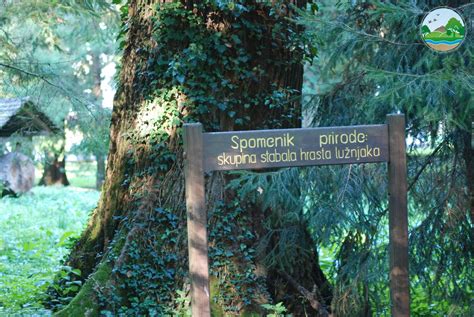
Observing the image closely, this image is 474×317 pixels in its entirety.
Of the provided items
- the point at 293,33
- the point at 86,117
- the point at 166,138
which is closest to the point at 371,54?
the point at 293,33

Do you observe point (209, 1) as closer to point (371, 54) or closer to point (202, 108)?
point (202, 108)

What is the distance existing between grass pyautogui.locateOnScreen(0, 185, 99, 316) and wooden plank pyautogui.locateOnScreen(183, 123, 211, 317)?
261 cm

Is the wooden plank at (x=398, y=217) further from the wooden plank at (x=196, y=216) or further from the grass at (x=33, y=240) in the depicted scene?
the grass at (x=33, y=240)

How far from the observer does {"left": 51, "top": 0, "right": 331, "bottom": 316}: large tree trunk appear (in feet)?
21.1

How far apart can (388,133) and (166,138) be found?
2.41m

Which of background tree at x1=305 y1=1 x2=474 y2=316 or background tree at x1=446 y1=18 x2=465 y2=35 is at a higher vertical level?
background tree at x1=446 y1=18 x2=465 y2=35

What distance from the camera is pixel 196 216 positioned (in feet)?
15.5

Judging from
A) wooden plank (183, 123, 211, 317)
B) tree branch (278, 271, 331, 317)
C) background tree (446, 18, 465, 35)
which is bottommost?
tree branch (278, 271, 331, 317)

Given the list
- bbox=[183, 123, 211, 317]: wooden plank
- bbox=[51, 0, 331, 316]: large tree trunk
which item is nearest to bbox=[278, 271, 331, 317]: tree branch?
bbox=[51, 0, 331, 316]: large tree trunk

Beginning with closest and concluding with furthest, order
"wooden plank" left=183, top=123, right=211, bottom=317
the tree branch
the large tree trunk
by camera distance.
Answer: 1. "wooden plank" left=183, top=123, right=211, bottom=317
2. the large tree trunk
3. the tree branch

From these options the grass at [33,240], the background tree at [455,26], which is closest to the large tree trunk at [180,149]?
the grass at [33,240]
